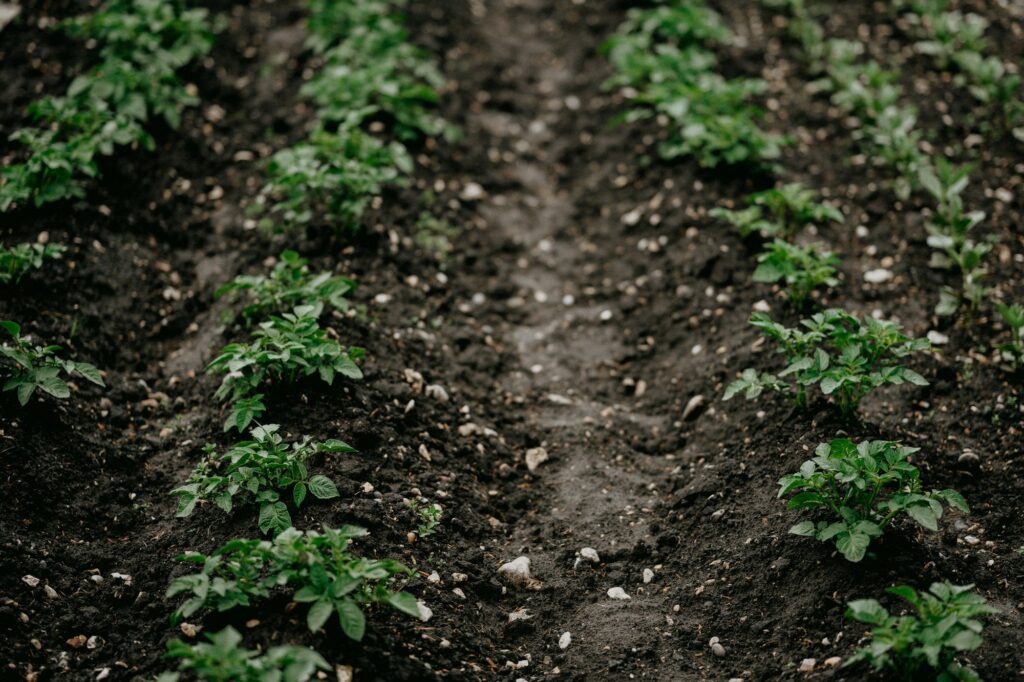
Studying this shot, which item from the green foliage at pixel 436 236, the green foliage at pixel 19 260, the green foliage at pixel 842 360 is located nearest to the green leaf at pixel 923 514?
the green foliage at pixel 842 360

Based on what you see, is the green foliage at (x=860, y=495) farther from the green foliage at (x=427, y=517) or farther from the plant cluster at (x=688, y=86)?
the plant cluster at (x=688, y=86)

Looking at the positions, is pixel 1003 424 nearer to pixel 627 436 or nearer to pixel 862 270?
pixel 862 270

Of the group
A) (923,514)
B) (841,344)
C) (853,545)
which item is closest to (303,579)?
(853,545)

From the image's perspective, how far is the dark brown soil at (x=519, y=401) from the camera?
2.69 meters

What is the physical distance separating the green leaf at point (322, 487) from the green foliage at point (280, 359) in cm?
38

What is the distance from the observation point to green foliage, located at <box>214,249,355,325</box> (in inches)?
135

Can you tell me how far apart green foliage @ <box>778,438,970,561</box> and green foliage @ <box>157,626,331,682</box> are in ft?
5.33

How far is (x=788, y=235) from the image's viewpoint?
4086 millimetres

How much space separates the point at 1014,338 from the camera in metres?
3.46

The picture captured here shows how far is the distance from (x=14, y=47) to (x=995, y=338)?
5.63 metres

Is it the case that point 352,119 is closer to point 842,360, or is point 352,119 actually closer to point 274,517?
point 274,517

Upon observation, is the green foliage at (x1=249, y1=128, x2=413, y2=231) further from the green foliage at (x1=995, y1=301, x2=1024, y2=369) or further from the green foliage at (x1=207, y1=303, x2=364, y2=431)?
the green foliage at (x1=995, y1=301, x2=1024, y2=369)

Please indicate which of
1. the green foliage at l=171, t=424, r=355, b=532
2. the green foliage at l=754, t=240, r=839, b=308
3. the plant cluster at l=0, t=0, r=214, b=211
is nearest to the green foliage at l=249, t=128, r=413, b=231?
the plant cluster at l=0, t=0, r=214, b=211

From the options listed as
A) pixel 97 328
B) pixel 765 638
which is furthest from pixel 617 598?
pixel 97 328
